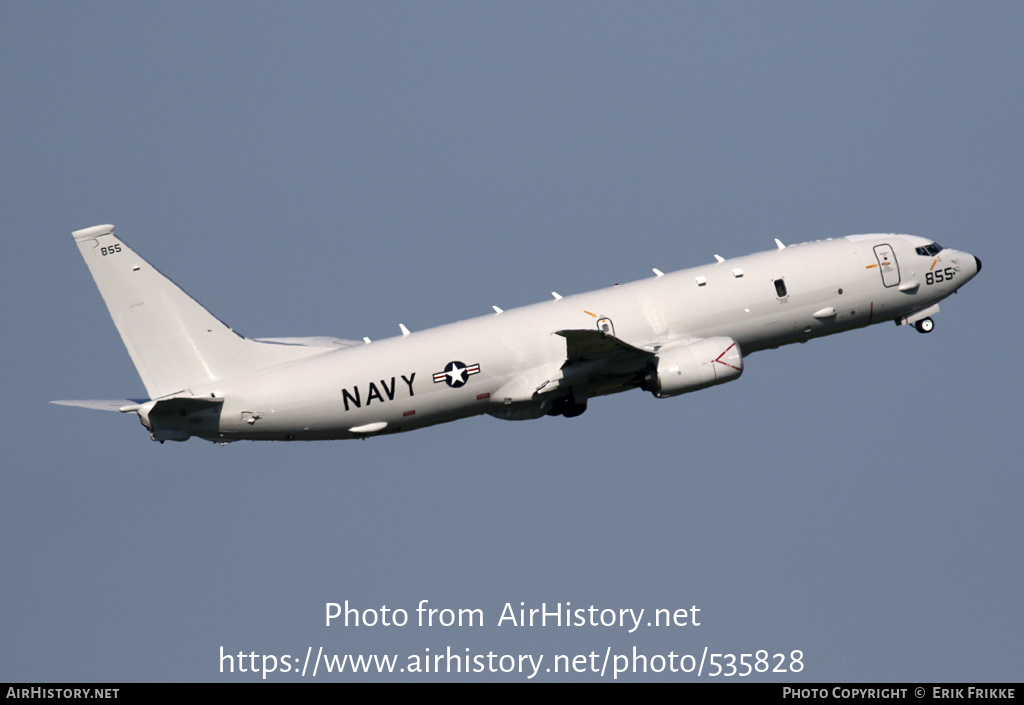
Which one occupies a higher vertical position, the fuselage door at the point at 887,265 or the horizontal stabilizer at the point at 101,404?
the fuselage door at the point at 887,265

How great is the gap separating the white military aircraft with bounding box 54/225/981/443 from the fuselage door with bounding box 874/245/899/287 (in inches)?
2.7

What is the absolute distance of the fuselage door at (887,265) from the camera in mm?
60125

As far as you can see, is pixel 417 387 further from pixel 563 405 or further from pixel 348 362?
pixel 563 405

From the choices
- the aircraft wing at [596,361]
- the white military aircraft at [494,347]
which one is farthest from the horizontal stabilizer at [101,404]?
the aircraft wing at [596,361]

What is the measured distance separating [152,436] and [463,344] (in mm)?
11694

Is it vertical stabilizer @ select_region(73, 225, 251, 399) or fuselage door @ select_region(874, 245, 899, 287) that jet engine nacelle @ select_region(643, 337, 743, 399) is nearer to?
fuselage door @ select_region(874, 245, 899, 287)

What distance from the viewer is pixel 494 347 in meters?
55.3

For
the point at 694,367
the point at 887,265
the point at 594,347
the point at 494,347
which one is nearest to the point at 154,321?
the point at 494,347

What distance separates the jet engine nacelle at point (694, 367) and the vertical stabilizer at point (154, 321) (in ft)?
50.8

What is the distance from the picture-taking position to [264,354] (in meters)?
54.8

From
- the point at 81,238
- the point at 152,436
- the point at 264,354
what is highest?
the point at 81,238

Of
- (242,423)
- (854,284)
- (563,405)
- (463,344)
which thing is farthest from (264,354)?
(854,284)

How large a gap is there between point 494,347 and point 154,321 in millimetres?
12379

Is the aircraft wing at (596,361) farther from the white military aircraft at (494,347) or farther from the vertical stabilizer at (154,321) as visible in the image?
the vertical stabilizer at (154,321)
